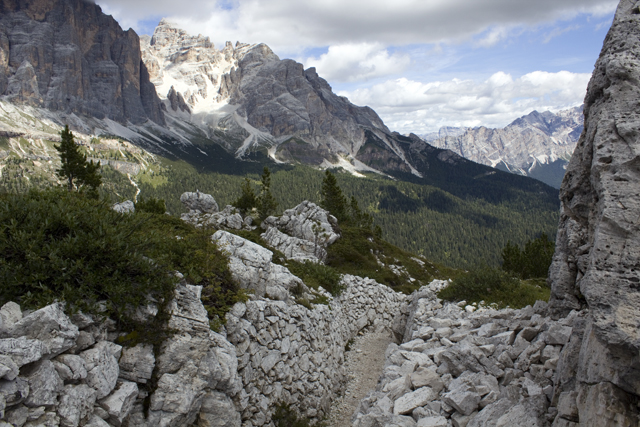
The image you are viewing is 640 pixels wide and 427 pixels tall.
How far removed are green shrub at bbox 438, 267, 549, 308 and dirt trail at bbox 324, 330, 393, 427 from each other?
6465mm

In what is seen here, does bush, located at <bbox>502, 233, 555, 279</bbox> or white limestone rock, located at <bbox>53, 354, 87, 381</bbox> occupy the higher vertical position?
white limestone rock, located at <bbox>53, 354, 87, 381</bbox>

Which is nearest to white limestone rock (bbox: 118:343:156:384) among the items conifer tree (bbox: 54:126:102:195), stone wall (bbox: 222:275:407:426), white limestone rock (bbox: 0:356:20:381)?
white limestone rock (bbox: 0:356:20:381)

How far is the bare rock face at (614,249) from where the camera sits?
6.29 meters

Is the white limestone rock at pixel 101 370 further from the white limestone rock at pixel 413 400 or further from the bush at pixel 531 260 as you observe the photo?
the bush at pixel 531 260

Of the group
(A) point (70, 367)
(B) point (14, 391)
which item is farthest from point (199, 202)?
(B) point (14, 391)

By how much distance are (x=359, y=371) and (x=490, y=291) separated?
33.0 feet

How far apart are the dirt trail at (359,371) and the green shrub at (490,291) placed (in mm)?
6465

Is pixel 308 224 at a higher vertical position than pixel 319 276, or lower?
higher

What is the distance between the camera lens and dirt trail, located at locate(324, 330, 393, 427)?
1731cm

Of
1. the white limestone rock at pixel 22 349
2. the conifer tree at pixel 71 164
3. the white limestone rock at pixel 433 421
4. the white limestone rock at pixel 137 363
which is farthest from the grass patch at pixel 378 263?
the conifer tree at pixel 71 164

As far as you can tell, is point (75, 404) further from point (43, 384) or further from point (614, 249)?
point (614, 249)

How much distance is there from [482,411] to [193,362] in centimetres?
873

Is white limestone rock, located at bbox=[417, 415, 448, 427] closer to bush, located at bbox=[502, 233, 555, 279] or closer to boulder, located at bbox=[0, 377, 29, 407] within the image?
boulder, located at bbox=[0, 377, 29, 407]

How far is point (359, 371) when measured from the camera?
22.1 metres
